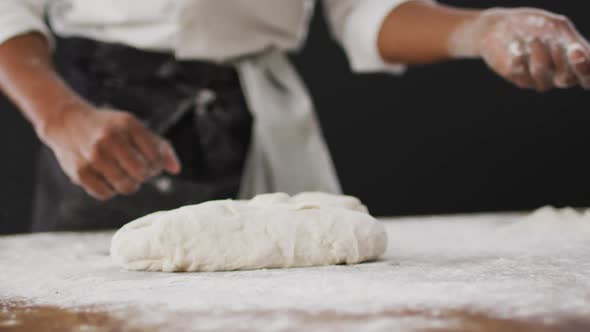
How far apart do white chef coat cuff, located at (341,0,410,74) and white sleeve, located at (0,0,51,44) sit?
0.76 m

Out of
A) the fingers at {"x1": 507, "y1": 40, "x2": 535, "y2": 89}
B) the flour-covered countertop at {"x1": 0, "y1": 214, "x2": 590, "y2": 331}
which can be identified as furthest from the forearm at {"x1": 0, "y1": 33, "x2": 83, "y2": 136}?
the fingers at {"x1": 507, "y1": 40, "x2": 535, "y2": 89}

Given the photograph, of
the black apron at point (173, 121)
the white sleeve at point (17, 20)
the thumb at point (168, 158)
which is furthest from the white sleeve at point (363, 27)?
the white sleeve at point (17, 20)

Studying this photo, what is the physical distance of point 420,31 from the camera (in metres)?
1.57

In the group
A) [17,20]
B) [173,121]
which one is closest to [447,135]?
[173,121]

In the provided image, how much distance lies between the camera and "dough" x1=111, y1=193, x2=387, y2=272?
960mm

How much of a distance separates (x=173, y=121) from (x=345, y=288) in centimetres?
88

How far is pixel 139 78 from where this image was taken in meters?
1.59

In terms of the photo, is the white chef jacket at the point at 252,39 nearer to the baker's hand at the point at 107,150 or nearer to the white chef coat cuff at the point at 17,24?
the white chef coat cuff at the point at 17,24

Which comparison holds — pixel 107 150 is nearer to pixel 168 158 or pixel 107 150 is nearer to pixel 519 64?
pixel 168 158

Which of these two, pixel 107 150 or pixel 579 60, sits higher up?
pixel 579 60

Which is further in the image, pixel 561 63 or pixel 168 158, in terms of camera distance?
pixel 168 158

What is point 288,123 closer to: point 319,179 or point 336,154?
point 319,179

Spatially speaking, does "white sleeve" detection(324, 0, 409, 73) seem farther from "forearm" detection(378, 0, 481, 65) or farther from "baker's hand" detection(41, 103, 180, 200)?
"baker's hand" detection(41, 103, 180, 200)

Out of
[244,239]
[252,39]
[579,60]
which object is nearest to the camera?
[244,239]
